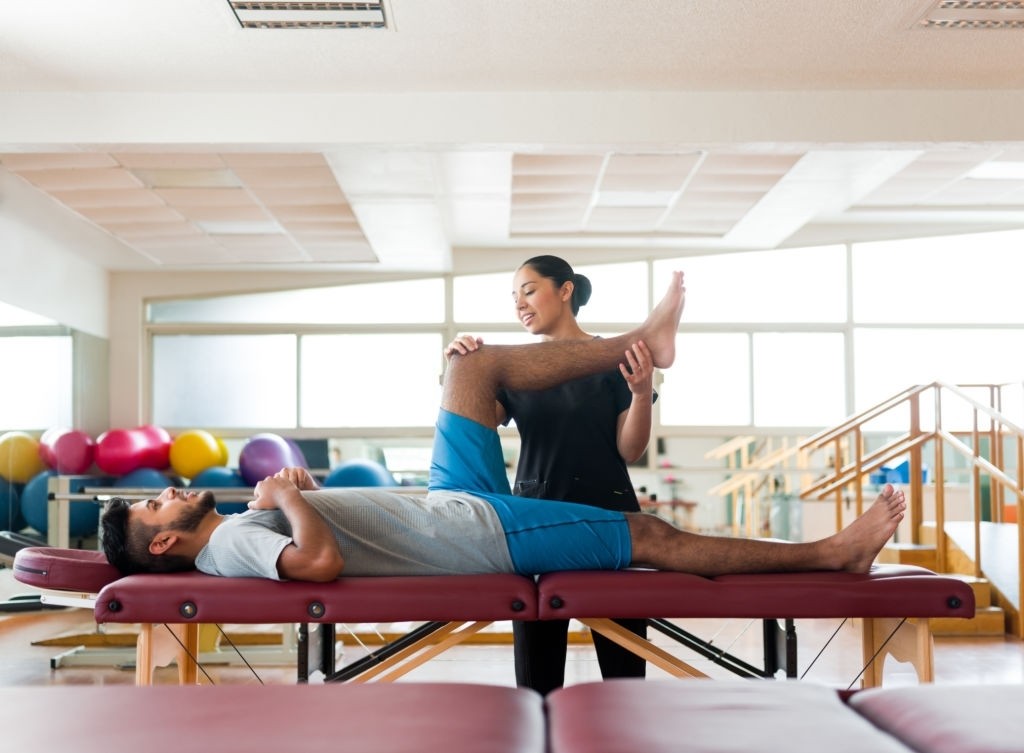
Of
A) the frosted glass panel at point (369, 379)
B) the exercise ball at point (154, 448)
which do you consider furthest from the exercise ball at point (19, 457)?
the frosted glass panel at point (369, 379)

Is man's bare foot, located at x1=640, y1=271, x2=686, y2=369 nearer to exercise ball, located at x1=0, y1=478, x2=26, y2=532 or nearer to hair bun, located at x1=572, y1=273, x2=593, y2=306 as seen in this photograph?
hair bun, located at x1=572, y1=273, x2=593, y2=306

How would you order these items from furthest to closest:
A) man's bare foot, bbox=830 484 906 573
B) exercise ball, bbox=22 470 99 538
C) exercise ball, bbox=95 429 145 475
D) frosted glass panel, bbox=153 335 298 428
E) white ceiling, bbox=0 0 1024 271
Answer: frosted glass panel, bbox=153 335 298 428, exercise ball, bbox=95 429 145 475, exercise ball, bbox=22 470 99 538, white ceiling, bbox=0 0 1024 271, man's bare foot, bbox=830 484 906 573

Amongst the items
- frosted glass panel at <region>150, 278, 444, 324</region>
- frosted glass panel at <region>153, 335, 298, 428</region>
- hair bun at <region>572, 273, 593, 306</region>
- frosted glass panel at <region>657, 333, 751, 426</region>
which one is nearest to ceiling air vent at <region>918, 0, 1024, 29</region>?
hair bun at <region>572, 273, 593, 306</region>

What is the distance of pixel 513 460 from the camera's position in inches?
348

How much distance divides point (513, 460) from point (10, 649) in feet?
15.4

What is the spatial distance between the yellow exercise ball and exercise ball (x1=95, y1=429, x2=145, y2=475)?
0.91 ft

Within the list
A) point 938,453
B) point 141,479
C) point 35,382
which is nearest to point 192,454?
point 141,479

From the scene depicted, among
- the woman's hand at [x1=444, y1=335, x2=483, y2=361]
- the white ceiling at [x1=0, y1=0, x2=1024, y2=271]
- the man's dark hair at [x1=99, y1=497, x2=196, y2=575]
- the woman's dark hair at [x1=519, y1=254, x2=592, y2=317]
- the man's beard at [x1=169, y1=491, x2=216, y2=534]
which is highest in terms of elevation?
the white ceiling at [x1=0, y1=0, x2=1024, y2=271]

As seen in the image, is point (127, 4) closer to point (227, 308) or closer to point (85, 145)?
point (85, 145)

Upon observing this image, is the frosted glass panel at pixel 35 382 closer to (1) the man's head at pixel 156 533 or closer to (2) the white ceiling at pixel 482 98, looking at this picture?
(2) the white ceiling at pixel 482 98

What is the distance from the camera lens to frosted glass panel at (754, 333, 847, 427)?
870cm

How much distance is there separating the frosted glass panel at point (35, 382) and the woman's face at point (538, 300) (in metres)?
4.95

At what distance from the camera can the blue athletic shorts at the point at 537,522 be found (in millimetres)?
2199

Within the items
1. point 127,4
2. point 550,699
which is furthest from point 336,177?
point 550,699
